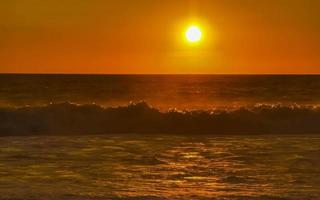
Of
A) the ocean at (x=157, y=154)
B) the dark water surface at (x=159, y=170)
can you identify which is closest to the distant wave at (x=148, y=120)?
the ocean at (x=157, y=154)

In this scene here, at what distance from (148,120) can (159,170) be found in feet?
47.7

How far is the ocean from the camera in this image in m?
12.0

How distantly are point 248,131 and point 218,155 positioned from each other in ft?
32.9

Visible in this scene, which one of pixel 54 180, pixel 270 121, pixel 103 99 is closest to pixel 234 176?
pixel 54 180

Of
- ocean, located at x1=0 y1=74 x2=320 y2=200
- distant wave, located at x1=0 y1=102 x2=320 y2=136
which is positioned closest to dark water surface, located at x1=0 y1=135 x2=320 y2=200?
ocean, located at x1=0 y1=74 x2=320 y2=200

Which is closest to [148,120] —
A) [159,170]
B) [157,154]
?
[157,154]

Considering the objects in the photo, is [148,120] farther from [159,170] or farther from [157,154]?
[159,170]

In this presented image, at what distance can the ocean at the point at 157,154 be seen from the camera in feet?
39.3

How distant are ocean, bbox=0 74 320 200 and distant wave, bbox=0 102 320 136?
4 cm

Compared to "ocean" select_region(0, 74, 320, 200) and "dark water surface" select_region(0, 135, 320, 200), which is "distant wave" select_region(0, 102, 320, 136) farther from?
"dark water surface" select_region(0, 135, 320, 200)

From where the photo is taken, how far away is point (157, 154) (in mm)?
17297

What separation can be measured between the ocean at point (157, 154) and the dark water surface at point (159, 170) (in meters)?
0.02

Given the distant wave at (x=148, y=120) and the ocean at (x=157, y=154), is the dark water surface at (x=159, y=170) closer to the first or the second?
the ocean at (x=157, y=154)

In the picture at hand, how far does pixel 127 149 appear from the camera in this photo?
60.6 feet
